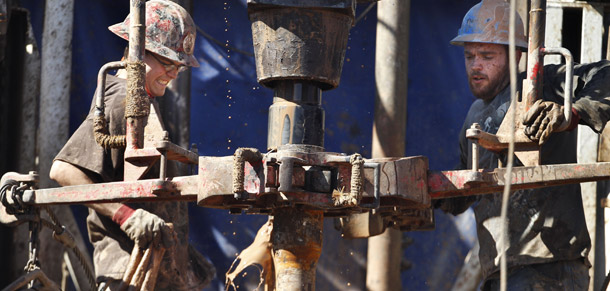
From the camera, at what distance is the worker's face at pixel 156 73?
654 centimetres

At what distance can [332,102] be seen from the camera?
→ 8742 mm

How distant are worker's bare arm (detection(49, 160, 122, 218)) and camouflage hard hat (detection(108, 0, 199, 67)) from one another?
0.77m

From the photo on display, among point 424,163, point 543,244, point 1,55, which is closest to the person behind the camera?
point 424,163

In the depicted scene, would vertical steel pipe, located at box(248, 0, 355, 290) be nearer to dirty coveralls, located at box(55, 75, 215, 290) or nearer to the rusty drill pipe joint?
the rusty drill pipe joint

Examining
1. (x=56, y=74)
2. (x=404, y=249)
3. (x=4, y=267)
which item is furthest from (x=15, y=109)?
(x=404, y=249)

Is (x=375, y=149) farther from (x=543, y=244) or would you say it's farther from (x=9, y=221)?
(x=9, y=221)

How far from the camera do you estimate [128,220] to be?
6.33 metres

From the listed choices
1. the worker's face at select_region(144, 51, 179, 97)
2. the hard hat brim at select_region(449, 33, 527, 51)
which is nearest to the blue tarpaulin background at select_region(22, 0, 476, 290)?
the worker's face at select_region(144, 51, 179, 97)

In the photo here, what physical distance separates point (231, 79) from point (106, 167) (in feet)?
8.02

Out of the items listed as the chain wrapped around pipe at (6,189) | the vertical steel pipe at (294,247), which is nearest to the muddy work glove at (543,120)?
the vertical steel pipe at (294,247)

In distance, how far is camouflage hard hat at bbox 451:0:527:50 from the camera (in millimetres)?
6457

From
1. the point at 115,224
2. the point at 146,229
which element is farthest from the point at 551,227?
the point at 115,224

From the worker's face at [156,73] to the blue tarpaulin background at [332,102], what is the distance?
1.97 metres

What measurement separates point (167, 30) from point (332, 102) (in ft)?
8.25
